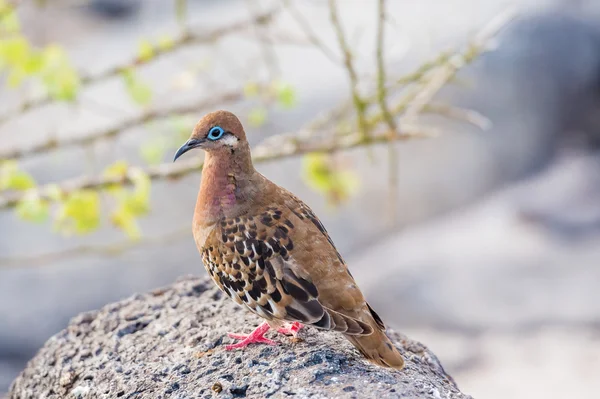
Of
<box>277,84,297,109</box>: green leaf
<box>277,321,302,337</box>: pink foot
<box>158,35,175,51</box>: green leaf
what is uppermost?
<box>158,35,175,51</box>: green leaf

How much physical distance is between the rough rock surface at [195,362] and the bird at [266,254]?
0.37 ft

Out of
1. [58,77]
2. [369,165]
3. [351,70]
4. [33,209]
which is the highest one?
[369,165]

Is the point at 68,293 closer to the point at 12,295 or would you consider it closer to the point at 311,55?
the point at 12,295

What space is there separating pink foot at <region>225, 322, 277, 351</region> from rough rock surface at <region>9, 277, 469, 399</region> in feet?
0.10

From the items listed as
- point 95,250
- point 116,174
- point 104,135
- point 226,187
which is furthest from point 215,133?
point 104,135

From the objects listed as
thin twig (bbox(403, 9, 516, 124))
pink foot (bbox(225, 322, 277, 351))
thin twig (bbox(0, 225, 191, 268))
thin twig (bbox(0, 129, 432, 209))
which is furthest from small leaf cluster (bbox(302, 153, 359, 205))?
pink foot (bbox(225, 322, 277, 351))

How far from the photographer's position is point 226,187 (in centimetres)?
336

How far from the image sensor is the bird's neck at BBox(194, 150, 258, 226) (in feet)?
11.0

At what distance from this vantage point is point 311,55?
988 centimetres

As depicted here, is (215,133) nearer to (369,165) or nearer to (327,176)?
Result: (327,176)

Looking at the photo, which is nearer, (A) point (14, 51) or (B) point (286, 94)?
(A) point (14, 51)

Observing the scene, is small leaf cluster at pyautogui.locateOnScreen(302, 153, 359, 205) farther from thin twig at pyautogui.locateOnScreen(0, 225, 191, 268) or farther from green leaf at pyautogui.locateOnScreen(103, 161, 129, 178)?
green leaf at pyautogui.locateOnScreen(103, 161, 129, 178)

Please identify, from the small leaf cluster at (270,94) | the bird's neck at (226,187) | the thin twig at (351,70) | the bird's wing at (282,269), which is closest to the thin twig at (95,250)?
the small leaf cluster at (270,94)

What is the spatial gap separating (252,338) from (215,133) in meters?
0.88
